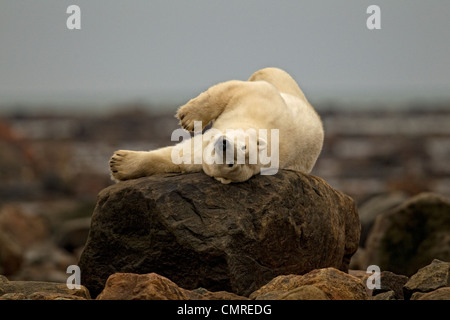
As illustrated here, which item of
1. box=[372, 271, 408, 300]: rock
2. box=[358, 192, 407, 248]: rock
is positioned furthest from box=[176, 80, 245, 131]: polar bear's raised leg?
box=[358, 192, 407, 248]: rock

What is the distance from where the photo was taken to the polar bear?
→ 700 centimetres

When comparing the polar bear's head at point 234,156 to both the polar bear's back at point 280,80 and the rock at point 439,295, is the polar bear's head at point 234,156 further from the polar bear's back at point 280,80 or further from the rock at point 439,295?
the polar bear's back at point 280,80

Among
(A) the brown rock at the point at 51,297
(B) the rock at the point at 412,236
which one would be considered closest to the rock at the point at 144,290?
(A) the brown rock at the point at 51,297

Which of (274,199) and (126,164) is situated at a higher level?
(126,164)

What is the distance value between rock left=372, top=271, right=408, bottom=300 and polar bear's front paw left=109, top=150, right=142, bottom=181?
240 cm

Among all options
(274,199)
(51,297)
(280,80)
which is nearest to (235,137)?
(274,199)

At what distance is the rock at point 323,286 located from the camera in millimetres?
6090

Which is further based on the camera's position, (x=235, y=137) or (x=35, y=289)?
(x=35, y=289)

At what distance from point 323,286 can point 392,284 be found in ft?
4.35

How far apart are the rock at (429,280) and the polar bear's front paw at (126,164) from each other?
2.63 m

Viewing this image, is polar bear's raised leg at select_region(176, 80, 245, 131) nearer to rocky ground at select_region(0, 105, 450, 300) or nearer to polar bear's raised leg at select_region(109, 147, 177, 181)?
polar bear's raised leg at select_region(109, 147, 177, 181)

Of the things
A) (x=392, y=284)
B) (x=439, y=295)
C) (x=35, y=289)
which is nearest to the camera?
(x=439, y=295)

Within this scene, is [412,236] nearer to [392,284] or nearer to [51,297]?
[392,284]

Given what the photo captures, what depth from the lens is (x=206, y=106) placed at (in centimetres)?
792
